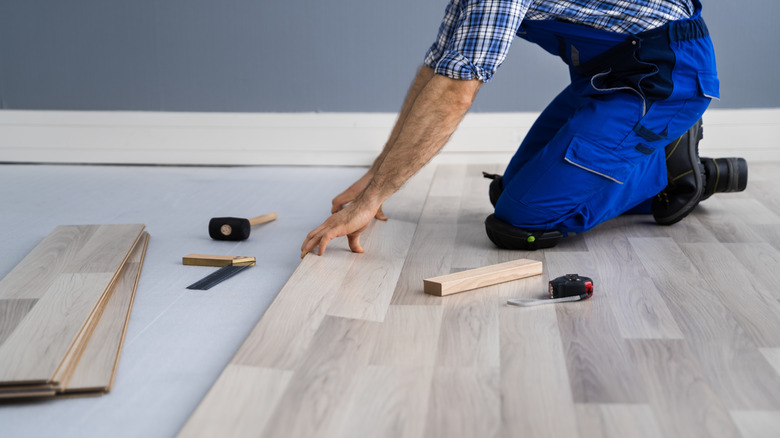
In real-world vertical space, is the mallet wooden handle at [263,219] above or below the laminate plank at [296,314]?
below

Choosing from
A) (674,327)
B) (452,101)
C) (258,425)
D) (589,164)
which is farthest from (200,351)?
(589,164)

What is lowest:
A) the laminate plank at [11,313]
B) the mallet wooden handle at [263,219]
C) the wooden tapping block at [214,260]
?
the mallet wooden handle at [263,219]

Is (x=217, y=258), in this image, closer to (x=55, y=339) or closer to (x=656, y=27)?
(x=55, y=339)

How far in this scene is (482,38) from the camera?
73.9 inches

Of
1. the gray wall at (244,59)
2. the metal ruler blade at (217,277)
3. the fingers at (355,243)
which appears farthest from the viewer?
the gray wall at (244,59)

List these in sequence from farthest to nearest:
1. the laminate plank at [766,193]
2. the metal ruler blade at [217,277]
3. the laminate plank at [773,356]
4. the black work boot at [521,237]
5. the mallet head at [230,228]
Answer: the laminate plank at [766,193], the mallet head at [230,228], the black work boot at [521,237], the metal ruler blade at [217,277], the laminate plank at [773,356]

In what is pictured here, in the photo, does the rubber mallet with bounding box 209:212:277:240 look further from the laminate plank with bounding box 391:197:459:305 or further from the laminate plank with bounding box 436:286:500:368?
the laminate plank with bounding box 436:286:500:368

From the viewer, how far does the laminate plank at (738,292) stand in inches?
63.0

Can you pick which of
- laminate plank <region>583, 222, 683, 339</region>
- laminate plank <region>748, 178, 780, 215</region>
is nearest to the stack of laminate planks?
laminate plank <region>583, 222, 683, 339</region>

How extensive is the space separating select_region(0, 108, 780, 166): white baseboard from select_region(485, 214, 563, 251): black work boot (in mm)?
1688

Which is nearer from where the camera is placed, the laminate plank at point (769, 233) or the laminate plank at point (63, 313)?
the laminate plank at point (63, 313)

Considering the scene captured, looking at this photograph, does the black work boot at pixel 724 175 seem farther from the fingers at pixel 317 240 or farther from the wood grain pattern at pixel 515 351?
the fingers at pixel 317 240

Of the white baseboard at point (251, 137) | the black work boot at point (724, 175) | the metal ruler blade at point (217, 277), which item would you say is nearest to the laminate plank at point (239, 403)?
the metal ruler blade at point (217, 277)

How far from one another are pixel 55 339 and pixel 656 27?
6.22 ft
